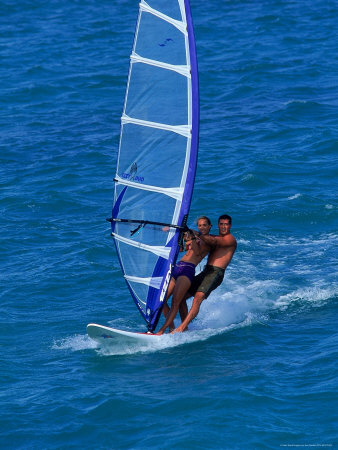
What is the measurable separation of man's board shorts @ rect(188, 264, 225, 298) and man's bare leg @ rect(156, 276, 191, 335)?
29 centimetres

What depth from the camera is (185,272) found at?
14.4 meters

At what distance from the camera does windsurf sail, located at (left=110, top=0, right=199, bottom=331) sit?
13.8 meters

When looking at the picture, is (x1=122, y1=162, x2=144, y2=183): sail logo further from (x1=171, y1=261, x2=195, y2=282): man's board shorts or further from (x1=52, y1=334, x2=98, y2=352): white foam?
(x1=52, y1=334, x2=98, y2=352): white foam

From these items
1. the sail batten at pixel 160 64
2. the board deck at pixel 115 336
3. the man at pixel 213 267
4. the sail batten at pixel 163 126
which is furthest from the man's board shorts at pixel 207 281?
the sail batten at pixel 160 64

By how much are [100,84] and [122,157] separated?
1810 centimetres

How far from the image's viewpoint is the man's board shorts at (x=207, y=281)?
1450 cm

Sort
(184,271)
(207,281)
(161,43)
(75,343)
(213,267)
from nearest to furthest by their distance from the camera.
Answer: (161,43) → (184,271) → (207,281) → (213,267) → (75,343)

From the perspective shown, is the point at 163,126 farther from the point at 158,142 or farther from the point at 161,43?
the point at 161,43

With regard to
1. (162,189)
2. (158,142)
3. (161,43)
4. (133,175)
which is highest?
(161,43)

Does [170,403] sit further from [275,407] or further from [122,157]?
[122,157]

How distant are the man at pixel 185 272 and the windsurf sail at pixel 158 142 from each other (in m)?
0.26

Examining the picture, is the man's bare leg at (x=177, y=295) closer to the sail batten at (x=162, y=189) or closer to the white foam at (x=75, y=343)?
the white foam at (x=75, y=343)

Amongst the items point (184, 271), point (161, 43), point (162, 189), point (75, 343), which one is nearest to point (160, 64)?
point (161, 43)

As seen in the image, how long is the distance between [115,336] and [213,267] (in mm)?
2114
